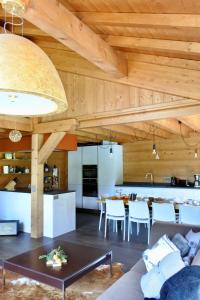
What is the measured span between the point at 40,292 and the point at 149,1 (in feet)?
10.7

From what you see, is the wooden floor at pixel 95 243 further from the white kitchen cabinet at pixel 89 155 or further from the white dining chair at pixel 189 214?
the white kitchen cabinet at pixel 89 155

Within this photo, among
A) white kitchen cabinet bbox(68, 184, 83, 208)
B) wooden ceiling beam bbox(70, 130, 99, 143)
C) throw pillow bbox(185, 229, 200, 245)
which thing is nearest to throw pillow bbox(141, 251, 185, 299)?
throw pillow bbox(185, 229, 200, 245)

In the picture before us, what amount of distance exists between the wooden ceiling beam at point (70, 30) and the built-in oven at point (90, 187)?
5464 millimetres

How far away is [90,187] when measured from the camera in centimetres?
840

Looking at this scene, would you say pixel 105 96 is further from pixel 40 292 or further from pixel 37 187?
pixel 40 292

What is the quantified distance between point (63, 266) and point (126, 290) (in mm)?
856

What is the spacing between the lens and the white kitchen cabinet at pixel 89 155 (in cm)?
832

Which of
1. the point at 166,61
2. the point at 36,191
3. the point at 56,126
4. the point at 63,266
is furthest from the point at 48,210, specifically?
the point at 166,61

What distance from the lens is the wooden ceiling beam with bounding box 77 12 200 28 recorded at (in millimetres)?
2152

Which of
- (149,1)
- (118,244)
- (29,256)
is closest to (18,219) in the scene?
(118,244)

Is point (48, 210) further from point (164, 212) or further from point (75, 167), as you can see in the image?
point (75, 167)

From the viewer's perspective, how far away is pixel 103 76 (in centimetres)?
420

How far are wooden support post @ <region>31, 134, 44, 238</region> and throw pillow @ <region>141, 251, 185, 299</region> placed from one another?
373cm

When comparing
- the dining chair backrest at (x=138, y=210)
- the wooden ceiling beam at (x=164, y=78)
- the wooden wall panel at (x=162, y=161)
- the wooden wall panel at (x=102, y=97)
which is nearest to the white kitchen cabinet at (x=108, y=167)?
the wooden wall panel at (x=162, y=161)
